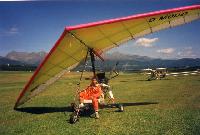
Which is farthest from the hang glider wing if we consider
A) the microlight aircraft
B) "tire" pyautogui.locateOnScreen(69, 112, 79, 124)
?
"tire" pyautogui.locateOnScreen(69, 112, 79, 124)

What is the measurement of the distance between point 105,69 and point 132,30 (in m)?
2.62

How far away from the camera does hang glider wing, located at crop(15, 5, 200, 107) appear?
9.30 m


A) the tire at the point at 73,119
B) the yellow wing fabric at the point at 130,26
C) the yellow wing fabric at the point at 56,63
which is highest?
→ the yellow wing fabric at the point at 130,26

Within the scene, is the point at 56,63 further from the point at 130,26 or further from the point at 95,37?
the point at 130,26

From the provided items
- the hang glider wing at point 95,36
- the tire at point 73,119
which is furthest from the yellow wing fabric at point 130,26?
the tire at point 73,119

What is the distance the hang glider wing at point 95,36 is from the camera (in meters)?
9.30

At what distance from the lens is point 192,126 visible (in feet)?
27.1

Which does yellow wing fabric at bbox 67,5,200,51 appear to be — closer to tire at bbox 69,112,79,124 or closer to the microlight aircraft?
the microlight aircraft

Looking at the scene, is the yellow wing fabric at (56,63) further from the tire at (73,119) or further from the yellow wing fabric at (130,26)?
the tire at (73,119)

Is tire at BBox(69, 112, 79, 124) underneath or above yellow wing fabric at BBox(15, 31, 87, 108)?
underneath

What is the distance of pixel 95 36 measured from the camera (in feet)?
35.1

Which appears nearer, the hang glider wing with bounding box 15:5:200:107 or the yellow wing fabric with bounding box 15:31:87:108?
the hang glider wing with bounding box 15:5:200:107

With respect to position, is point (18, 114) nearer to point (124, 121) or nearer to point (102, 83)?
point (102, 83)

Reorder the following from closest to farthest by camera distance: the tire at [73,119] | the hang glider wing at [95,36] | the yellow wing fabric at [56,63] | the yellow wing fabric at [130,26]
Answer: the yellow wing fabric at [130,26]
the hang glider wing at [95,36]
the tire at [73,119]
the yellow wing fabric at [56,63]
